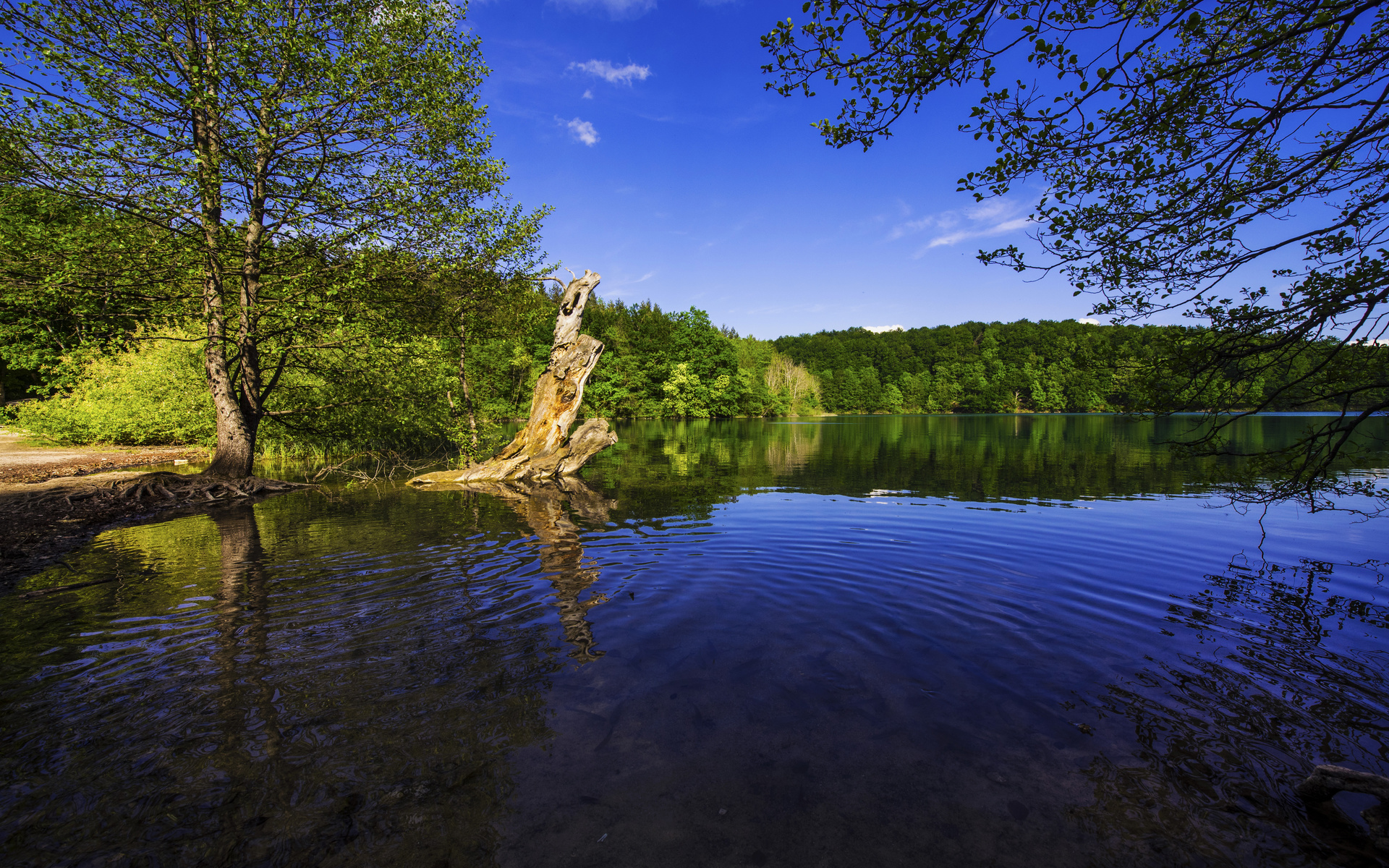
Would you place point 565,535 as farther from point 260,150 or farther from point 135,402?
point 135,402

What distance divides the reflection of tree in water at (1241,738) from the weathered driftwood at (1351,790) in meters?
0.07

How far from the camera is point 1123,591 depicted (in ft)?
25.5

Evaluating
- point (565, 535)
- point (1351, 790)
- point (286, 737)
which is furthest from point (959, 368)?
point (286, 737)

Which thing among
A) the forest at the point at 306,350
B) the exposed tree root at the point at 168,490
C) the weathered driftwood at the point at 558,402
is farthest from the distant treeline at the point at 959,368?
the exposed tree root at the point at 168,490

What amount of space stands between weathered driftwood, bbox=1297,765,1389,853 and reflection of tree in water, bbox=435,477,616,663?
5.24 metres

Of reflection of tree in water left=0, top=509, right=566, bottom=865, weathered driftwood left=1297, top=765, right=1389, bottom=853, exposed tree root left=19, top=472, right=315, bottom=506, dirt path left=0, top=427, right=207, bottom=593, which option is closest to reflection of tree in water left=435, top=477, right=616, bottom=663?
reflection of tree in water left=0, top=509, right=566, bottom=865

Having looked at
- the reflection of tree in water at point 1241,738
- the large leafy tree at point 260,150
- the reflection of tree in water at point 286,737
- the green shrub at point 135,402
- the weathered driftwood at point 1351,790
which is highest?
the large leafy tree at point 260,150

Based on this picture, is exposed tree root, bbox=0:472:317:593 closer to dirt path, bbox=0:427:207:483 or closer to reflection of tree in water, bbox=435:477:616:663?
dirt path, bbox=0:427:207:483

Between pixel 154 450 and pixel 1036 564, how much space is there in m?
33.7

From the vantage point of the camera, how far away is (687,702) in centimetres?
476

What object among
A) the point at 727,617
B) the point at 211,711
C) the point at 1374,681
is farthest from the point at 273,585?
the point at 1374,681

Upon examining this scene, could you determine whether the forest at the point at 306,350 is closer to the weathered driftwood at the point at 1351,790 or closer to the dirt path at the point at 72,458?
the dirt path at the point at 72,458

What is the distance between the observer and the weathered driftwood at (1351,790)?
10.4 ft

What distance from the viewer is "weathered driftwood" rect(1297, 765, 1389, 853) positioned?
3.18 m
